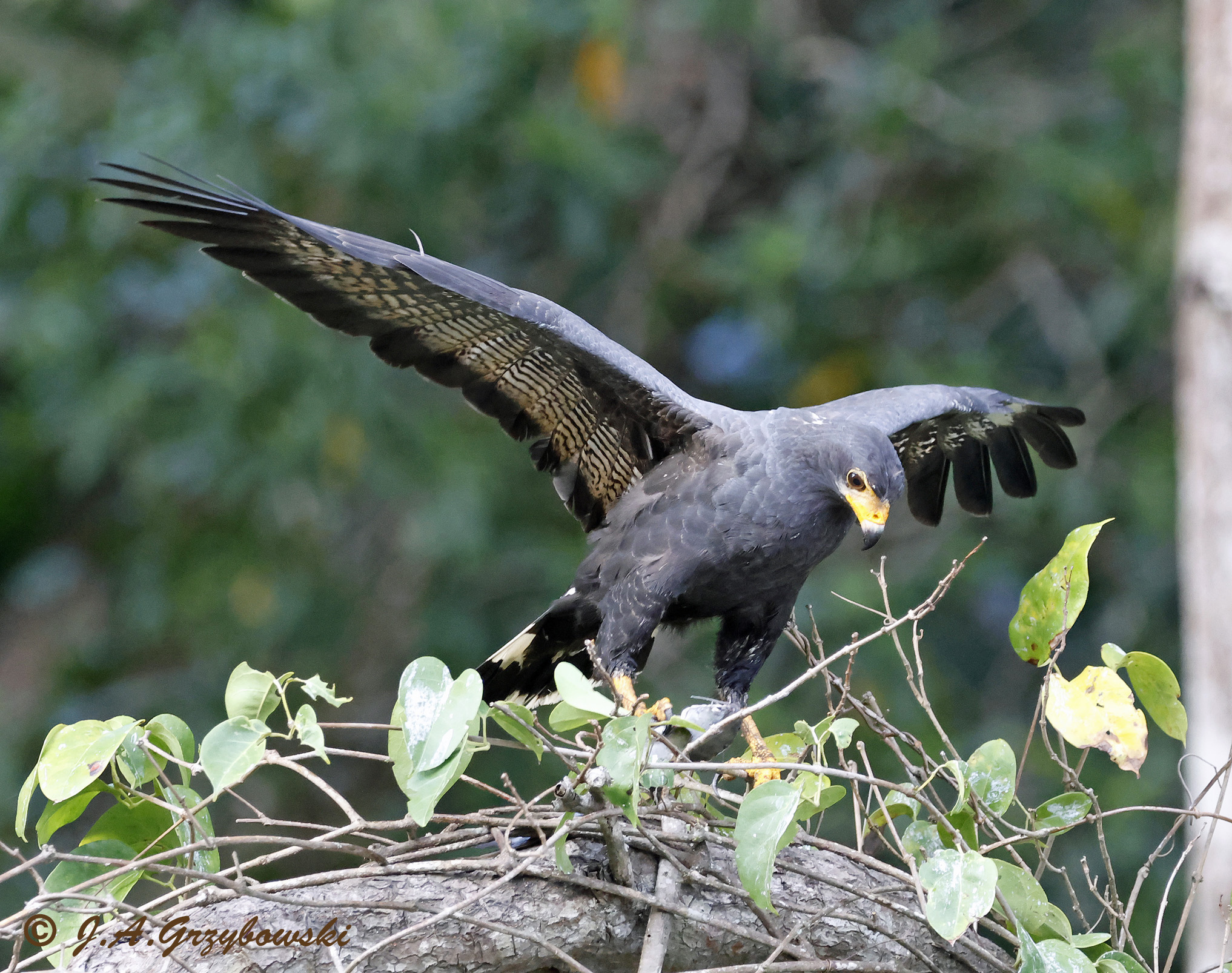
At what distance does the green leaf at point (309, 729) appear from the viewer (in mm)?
2215

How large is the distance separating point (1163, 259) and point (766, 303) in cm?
214

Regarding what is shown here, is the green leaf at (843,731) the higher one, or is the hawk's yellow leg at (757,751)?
the green leaf at (843,731)

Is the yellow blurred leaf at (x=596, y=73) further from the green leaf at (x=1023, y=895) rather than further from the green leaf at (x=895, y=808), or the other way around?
the green leaf at (x=1023, y=895)

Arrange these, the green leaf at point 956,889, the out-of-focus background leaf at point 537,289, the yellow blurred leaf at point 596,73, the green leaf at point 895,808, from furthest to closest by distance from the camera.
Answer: the yellow blurred leaf at point 596,73
the out-of-focus background leaf at point 537,289
the green leaf at point 895,808
the green leaf at point 956,889

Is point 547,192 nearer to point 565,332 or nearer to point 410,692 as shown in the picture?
point 565,332

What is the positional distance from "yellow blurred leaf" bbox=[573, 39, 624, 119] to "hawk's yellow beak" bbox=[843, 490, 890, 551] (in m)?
5.05

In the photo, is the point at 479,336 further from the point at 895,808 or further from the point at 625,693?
the point at 895,808

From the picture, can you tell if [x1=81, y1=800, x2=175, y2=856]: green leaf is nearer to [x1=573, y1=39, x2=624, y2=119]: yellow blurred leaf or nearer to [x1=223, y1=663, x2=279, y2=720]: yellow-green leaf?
[x1=223, y1=663, x2=279, y2=720]: yellow-green leaf

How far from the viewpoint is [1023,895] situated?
246cm

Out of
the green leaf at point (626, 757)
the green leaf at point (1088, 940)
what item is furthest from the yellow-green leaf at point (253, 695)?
the green leaf at point (1088, 940)

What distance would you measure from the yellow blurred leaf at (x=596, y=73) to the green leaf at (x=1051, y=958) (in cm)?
608

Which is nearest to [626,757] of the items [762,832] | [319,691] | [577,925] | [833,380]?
[762,832]

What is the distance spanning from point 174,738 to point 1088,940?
1.77 metres

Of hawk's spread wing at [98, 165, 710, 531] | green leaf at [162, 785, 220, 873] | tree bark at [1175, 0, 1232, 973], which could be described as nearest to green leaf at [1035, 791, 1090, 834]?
hawk's spread wing at [98, 165, 710, 531]
